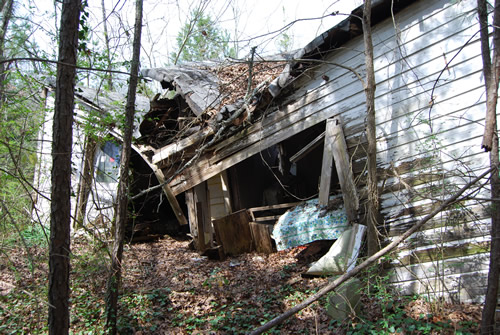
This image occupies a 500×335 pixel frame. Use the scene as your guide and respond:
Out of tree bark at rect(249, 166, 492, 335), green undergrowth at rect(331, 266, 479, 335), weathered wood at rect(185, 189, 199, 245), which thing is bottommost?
green undergrowth at rect(331, 266, 479, 335)

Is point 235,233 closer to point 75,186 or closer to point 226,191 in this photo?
point 226,191

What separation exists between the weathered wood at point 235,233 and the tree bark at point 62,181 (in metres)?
4.59

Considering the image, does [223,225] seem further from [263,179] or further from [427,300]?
[427,300]

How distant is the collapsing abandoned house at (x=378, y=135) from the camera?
4758 mm

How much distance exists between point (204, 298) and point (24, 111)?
477cm

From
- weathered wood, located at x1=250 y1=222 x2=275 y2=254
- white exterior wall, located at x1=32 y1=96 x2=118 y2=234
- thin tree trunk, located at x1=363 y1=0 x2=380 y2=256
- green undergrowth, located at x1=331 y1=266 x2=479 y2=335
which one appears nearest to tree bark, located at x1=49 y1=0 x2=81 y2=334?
white exterior wall, located at x1=32 y1=96 x2=118 y2=234

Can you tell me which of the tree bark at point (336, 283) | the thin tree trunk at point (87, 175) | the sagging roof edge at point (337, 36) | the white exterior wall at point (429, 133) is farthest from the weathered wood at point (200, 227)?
the tree bark at point (336, 283)

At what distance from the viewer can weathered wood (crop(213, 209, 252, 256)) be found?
803cm

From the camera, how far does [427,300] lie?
178 inches

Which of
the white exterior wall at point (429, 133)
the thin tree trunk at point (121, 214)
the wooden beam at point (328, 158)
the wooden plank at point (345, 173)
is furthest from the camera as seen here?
the wooden beam at point (328, 158)

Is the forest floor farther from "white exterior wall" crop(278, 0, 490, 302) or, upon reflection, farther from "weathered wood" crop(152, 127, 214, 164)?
"weathered wood" crop(152, 127, 214, 164)

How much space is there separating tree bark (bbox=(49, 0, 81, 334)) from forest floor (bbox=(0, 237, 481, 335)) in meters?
0.68

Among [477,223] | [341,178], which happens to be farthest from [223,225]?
[477,223]

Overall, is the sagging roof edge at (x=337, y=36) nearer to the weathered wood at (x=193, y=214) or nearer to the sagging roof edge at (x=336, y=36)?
the sagging roof edge at (x=336, y=36)
